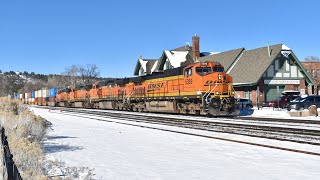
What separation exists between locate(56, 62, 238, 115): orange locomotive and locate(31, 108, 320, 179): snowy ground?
10886mm

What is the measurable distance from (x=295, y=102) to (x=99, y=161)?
24.5 m

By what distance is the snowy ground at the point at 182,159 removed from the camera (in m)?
7.43

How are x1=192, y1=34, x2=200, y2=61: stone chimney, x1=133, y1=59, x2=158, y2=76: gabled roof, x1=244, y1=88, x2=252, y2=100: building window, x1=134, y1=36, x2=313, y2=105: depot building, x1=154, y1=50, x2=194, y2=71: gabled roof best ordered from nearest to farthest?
1. x1=134, y1=36, x2=313, y2=105: depot building
2. x1=244, y1=88, x2=252, y2=100: building window
3. x1=154, y1=50, x2=194, y2=71: gabled roof
4. x1=192, y1=34, x2=200, y2=61: stone chimney
5. x1=133, y1=59, x2=158, y2=76: gabled roof

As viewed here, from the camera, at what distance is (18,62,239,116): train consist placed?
24.4 meters

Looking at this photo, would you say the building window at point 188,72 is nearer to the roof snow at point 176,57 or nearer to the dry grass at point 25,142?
the dry grass at point 25,142

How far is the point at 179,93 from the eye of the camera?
27344mm

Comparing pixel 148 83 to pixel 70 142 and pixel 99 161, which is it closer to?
pixel 70 142

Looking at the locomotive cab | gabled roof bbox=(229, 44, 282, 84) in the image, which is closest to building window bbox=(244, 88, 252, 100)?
gabled roof bbox=(229, 44, 282, 84)

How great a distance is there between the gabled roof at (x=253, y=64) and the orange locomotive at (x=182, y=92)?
1286 cm

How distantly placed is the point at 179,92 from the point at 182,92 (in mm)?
466

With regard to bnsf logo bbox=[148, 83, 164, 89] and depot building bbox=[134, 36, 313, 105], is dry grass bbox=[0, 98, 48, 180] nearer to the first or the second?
bnsf logo bbox=[148, 83, 164, 89]

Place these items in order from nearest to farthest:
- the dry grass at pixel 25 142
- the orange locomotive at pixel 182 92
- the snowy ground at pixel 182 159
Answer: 1. the dry grass at pixel 25 142
2. the snowy ground at pixel 182 159
3. the orange locomotive at pixel 182 92

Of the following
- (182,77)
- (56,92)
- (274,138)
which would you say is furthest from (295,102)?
(56,92)

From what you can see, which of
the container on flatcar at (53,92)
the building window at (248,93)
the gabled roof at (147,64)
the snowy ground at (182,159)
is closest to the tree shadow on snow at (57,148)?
the snowy ground at (182,159)
